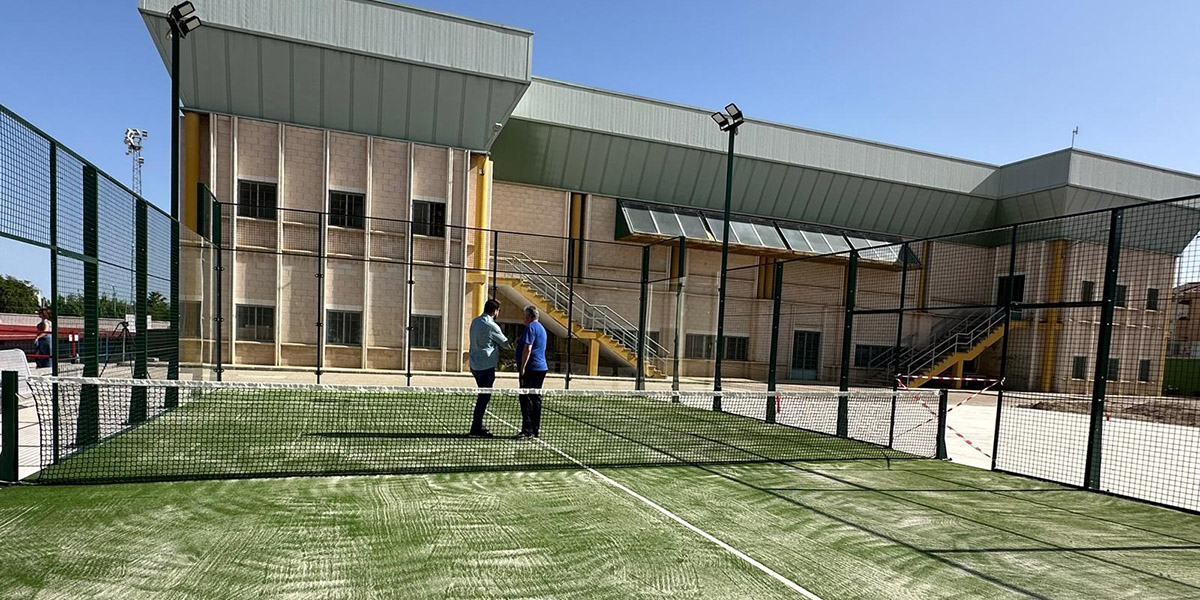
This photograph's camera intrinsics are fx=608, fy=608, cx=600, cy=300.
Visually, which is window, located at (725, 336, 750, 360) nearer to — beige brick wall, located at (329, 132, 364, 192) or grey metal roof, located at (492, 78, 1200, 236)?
grey metal roof, located at (492, 78, 1200, 236)

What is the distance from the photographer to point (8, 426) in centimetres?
519

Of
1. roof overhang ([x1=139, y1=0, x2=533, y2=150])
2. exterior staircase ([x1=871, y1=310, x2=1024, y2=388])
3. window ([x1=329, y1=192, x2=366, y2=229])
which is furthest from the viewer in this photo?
exterior staircase ([x1=871, y1=310, x2=1024, y2=388])

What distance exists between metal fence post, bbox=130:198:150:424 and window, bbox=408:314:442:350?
400 inches

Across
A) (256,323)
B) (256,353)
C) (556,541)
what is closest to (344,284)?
(256,323)

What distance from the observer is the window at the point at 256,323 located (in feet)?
55.8

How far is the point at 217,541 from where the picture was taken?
13.7 feet

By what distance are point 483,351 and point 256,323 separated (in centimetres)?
1217

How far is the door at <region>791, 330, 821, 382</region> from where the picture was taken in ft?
78.0

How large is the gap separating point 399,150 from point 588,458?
14.0 metres

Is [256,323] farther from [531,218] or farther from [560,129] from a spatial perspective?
[560,129]

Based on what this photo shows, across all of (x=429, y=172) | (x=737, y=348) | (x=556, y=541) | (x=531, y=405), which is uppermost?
(x=429, y=172)

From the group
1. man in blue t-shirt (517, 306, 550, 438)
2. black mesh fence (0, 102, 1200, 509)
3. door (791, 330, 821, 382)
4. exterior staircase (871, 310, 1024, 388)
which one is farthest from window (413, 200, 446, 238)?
exterior staircase (871, 310, 1024, 388)

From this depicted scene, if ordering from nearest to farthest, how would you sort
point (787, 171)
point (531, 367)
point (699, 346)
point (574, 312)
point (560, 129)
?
point (531, 367) < point (574, 312) < point (560, 129) < point (699, 346) < point (787, 171)

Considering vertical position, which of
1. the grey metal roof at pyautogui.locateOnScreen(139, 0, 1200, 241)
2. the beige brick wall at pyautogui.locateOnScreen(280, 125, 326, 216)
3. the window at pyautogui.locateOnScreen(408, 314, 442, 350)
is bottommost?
the window at pyautogui.locateOnScreen(408, 314, 442, 350)
